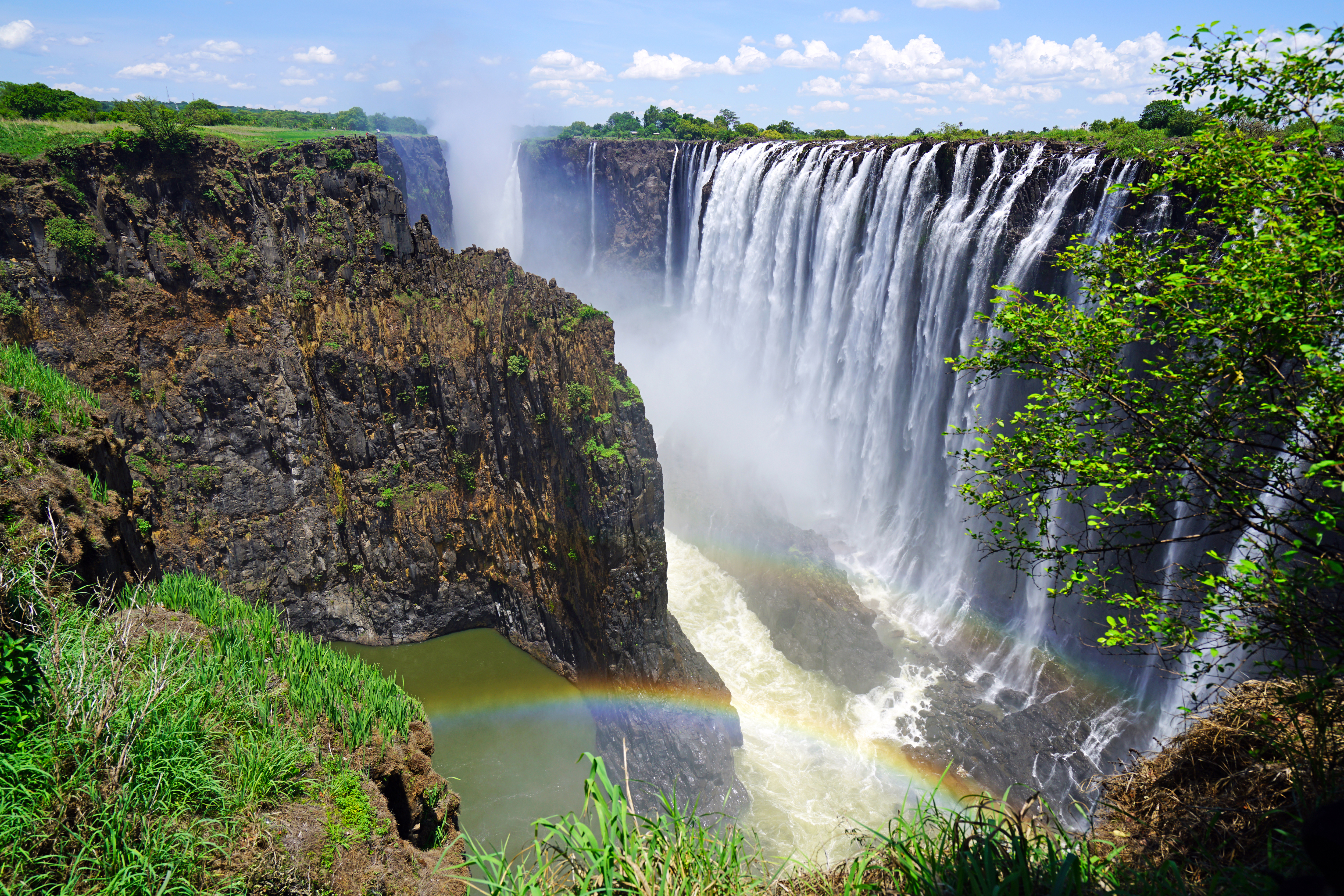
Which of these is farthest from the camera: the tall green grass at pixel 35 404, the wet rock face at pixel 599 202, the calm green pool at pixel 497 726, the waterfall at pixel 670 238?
the wet rock face at pixel 599 202

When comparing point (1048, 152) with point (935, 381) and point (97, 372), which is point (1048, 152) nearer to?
point (935, 381)

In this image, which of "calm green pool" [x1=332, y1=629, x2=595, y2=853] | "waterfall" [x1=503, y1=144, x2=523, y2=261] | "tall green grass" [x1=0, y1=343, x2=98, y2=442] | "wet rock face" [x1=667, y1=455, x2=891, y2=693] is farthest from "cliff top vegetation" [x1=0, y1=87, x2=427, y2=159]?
"waterfall" [x1=503, y1=144, x2=523, y2=261]

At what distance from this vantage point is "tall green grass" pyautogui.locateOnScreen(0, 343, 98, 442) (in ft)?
24.2

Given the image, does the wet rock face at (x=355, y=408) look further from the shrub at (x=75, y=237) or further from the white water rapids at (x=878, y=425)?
the white water rapids at (x=878, y=425)

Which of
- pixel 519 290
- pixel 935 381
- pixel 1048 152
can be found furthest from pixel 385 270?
pixel 1048 152

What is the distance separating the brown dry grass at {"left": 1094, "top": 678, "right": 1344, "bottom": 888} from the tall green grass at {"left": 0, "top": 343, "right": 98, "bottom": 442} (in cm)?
1131

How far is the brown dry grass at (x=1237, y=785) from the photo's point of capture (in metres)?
3.80

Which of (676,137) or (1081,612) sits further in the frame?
(676,137)

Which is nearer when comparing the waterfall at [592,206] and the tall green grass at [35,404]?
the tall green grass at [35,404]

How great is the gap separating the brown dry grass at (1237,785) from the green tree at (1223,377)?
36 cm

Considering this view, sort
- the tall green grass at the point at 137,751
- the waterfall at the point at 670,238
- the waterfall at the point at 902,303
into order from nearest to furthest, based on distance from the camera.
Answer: the tall green grass at the point at 137,751, the waterfall at the point at 902,303, the waterfall at the point at 670,238

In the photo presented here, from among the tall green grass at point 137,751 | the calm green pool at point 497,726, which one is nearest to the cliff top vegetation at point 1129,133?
the tall green grass at point 137,751

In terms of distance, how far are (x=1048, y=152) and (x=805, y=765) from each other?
60.2 feet

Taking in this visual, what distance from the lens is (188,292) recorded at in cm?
1977
